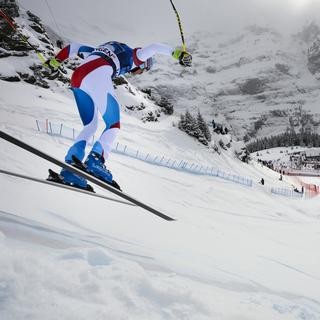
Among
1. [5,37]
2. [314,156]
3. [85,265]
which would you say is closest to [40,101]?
[5,37]

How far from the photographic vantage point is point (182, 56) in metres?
3.71

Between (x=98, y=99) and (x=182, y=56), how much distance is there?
114 centimetres

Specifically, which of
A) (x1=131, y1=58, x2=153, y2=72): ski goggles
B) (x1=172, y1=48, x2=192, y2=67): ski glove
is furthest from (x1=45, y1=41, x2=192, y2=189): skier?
(x1=131, y1=58, x2=153, y2=72): ski goggles

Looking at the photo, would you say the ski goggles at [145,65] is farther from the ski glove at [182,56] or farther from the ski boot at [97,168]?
the ski boot at [97,168]

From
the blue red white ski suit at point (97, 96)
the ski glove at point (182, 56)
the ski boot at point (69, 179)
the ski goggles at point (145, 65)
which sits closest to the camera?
the ski boot at point (69, 179)

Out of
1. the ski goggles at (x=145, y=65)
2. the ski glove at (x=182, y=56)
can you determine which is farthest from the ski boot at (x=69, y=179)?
the ski glove at (x=182, y=56)

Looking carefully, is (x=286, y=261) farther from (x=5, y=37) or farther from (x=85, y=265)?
(x=5, y=37)

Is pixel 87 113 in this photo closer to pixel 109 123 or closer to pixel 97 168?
pixel 109 123

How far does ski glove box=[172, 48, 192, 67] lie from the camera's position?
3.69 meters

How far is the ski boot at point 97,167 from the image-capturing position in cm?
337

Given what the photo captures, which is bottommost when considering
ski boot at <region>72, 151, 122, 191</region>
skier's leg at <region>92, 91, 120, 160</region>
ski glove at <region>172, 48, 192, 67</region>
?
ski boot at <region>72, 151, 122, 191</region>

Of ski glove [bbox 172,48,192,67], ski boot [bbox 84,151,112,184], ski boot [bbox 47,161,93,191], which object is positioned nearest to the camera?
ski boot [bbox 47,161,93,191]

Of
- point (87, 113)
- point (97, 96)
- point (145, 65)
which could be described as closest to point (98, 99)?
point (97, 96)

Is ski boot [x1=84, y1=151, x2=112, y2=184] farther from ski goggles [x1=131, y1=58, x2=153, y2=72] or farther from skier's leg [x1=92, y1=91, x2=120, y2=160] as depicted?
ski goggles [x1=131, y1=58, x2=153, y2=72]
